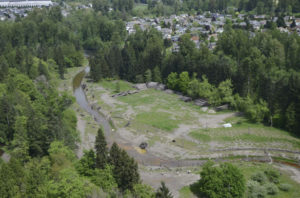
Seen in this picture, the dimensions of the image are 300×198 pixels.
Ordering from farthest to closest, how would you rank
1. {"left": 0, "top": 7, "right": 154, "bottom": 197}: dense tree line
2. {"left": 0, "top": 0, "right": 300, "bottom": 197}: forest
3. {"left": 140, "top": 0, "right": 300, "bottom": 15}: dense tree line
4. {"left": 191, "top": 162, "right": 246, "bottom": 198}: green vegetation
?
{"left": 140, "top": 0, "right": 300, "bottom": 15}: dense tree line
{"left": 191, "top": 162, "right": 246, "bottom": 198}: green vegetation
{"left": 0, "top": 0, "right": 300, "bottom": 197}: forest
{"left": 0, "top": 7, "right": 154, "bottom": 197}: dense tree line

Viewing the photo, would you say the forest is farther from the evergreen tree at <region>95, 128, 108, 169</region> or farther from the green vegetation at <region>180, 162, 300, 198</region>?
the green vegetation at <region>180, 162, 300, 198</region>

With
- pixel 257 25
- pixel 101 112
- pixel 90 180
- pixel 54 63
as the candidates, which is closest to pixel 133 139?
pixel 101 112

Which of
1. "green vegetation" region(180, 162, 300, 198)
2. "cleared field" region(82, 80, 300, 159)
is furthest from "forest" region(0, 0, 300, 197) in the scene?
"cleared field" region(82, 80, 300, 159)

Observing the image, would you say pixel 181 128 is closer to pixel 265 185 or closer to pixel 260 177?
pixel 260 177

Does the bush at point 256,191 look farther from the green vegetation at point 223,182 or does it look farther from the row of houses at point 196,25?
the row of houses at point 196,25

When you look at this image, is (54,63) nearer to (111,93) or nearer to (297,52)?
(111,93)

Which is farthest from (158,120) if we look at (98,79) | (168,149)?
(98,79)

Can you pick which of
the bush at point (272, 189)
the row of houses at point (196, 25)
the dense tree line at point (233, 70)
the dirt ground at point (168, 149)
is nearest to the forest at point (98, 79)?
the dense tree line at point (233, 70)
